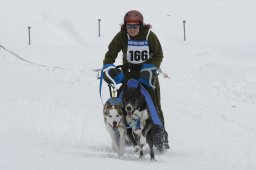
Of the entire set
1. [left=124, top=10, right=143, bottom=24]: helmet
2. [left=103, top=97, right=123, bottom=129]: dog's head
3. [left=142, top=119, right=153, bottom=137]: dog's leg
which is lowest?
[left=142, top=119, right=153, bottom=137]: dog's leg

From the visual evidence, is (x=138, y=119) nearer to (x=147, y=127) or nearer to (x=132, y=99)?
(x=147, y=127)

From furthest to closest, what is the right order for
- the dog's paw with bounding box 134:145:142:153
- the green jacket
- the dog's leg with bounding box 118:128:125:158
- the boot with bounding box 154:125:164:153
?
1. the boot with bounding box 154:125:164:153
2. the green jacket
3. the dog's paw with bounding box 134:145:142:153
4. the dog's leg with bounding box 118:128:125:158

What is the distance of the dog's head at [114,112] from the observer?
687 cm

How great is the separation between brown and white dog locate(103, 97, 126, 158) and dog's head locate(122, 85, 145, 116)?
8 cm

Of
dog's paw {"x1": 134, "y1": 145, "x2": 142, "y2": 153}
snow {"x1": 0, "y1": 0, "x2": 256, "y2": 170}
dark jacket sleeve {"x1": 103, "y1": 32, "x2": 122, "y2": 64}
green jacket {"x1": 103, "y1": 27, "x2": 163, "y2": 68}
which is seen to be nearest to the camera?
snow {"x1": 0, "y1": 0, "x2": 256, "y2": 170}

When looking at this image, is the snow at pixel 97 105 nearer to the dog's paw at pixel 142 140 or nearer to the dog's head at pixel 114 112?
the dog's paw at pixel 142 140

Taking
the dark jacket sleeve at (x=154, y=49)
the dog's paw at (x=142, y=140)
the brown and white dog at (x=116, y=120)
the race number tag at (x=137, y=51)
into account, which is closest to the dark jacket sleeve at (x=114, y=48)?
the race number tag at (x=137, y=51)

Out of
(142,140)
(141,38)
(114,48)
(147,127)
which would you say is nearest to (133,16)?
(141,38)

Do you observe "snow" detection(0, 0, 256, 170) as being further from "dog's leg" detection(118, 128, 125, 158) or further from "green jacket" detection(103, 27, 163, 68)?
"green jacket" detection(103, 27, 163, 68)

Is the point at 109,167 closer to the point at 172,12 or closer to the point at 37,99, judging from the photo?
the point at 37,99

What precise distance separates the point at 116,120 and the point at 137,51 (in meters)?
1.06

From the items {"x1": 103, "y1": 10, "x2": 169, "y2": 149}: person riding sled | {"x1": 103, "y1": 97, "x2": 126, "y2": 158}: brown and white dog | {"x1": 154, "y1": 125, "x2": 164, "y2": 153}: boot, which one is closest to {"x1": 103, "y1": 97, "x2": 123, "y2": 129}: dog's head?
{"x1": 103, "y1": 97, "x2": 126, "y2": 158}: brown and white dog

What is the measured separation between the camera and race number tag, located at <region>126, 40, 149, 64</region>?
748 centimetres

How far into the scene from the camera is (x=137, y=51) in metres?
7.54
